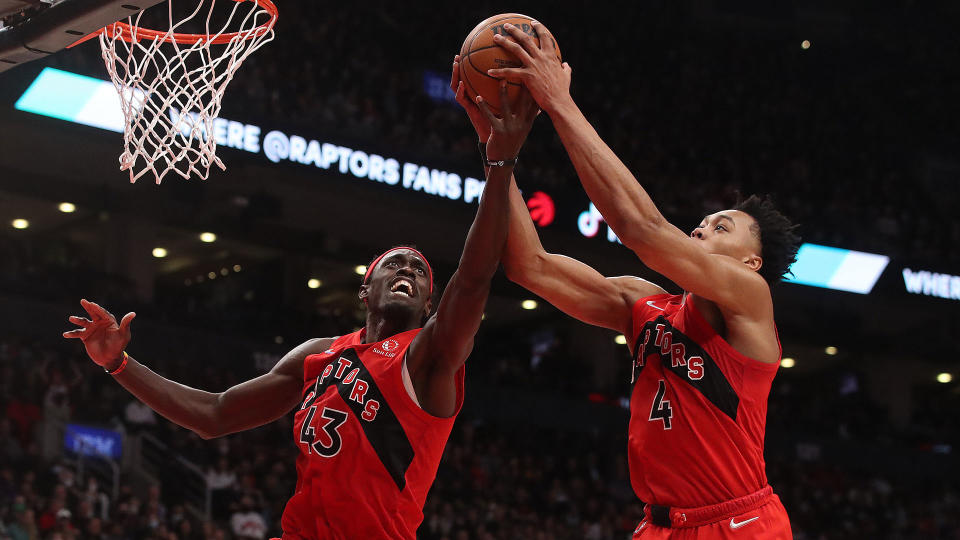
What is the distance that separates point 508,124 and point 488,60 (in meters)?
0.23

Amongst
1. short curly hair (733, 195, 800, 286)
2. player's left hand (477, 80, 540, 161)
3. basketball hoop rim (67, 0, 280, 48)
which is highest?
basketball hoop rim (67, 0, 280, 48)

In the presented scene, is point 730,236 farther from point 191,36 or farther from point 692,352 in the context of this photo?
point 191,36

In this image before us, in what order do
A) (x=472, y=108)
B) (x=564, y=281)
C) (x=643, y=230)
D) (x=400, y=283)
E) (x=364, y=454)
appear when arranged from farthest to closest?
(x=400, y=283)
(x=564, y=281)
(x=364, y=454)
(x=472, y=108)
(x=643, y=230)

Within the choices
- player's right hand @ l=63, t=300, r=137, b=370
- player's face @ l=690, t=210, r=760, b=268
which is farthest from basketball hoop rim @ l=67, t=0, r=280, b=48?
player's face @ l=690, t=210, r=760, b=268

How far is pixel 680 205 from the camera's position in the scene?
20031 mm

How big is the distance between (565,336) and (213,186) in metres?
9.01

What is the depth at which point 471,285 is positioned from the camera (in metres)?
3.77

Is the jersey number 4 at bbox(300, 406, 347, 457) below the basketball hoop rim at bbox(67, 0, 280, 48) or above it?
below

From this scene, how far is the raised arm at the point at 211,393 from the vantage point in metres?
4.60

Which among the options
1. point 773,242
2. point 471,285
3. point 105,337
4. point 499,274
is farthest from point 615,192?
point 499,274

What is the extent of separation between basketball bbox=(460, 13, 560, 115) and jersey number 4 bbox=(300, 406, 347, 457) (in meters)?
1.22

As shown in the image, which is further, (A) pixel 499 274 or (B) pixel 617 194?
(A) pixel 499 274

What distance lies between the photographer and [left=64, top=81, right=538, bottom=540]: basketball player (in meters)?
3.74

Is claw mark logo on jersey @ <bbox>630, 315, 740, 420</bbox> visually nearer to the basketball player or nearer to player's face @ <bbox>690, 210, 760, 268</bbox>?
player's face @ <bbox>690, 210, 760, 268</bbox>
